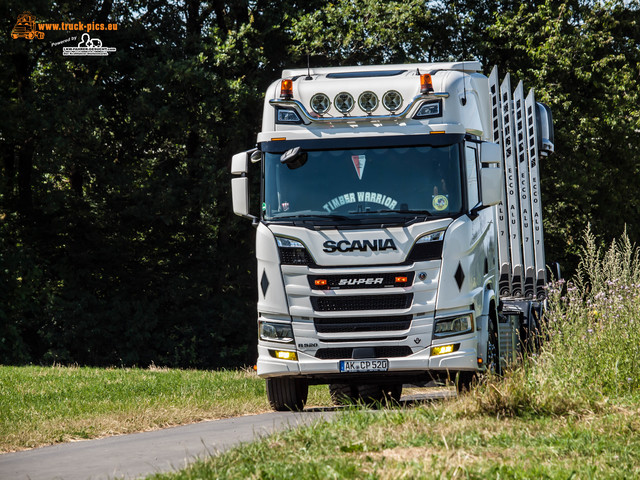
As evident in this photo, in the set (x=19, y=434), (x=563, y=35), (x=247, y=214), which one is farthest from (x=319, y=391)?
(x=563, y=35)

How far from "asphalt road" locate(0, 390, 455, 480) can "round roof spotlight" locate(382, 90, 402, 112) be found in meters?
A: 3.66

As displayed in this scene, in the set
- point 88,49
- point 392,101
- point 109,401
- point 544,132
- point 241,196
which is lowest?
point 109,401

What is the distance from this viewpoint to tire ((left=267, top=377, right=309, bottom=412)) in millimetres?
11562

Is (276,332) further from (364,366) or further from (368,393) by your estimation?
(368,393)

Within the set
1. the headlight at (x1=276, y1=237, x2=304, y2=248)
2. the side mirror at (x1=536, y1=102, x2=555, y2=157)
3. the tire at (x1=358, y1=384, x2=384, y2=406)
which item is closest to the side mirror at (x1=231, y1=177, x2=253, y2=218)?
the headlight at (x1=276, y1=237, x2=304, y2=248)

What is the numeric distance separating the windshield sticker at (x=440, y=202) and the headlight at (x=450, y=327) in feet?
3.97

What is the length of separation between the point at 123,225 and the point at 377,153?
62.2 feet

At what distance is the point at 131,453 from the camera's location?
8172mm

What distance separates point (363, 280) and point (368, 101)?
7.04 ft

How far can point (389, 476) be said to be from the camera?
5938mm

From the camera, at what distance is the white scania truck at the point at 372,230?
10445mm

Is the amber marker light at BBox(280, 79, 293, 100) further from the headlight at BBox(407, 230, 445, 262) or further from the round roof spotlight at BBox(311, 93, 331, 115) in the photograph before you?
the headlight at BBox(407, 230, 445, 262)

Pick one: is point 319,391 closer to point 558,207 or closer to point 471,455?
point 471,455

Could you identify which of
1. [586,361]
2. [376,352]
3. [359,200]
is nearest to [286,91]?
[359,200]
